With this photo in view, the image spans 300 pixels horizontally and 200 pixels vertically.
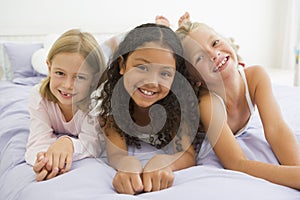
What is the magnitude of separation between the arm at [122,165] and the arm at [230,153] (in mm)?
225

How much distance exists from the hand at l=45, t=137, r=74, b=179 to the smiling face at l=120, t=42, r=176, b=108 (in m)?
0.22

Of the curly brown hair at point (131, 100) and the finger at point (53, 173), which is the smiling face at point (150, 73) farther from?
the finger at point (53, 173)

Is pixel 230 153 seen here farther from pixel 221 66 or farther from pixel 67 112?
pixel 67 112

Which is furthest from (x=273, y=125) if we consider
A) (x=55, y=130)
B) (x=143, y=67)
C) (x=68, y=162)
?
(x=55, y=130)

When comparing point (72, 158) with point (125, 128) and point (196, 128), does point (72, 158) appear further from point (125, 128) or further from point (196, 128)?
point (196, 128)

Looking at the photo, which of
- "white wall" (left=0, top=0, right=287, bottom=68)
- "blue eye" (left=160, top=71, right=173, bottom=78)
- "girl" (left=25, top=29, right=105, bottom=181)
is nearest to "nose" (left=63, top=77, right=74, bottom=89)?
"girl" (left=25, top=29, right=105, bottom=181)

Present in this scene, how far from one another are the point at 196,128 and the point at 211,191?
0.98ft

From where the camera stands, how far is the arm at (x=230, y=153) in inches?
33.2

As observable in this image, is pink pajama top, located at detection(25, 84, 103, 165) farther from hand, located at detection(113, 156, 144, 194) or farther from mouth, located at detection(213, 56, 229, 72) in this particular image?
mouth, located at detection(213, 56, 229, 72)

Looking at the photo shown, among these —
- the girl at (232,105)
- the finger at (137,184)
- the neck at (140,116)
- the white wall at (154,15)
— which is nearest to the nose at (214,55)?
the girl at (232,105)

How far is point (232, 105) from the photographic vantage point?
1244 millimetres

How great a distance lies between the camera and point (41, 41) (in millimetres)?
2695

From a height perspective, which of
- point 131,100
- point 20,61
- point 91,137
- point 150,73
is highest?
point 150,73

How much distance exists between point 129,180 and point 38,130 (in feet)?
1.45
